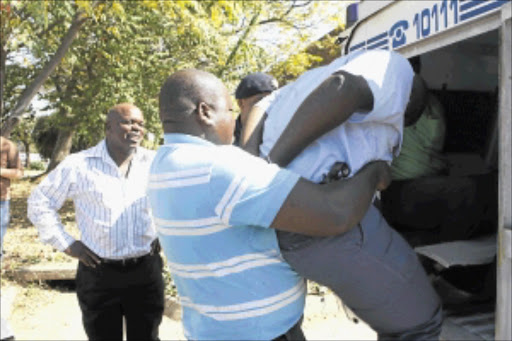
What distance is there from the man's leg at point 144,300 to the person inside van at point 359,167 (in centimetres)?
169

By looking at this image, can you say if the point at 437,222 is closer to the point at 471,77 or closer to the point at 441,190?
the point at 441,190

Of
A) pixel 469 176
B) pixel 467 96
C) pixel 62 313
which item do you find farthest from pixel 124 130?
pixel 62 313

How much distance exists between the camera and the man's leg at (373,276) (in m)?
1.44

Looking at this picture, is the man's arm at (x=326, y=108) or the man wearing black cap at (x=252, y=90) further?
the man wearing black cap at (x=252, y=90)

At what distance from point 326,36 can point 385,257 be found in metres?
11.6

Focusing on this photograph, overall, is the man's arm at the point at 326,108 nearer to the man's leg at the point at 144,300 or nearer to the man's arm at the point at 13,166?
the man's leg at the point at 144,300

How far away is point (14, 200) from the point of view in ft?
38.1

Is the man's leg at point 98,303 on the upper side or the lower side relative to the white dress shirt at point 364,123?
lower

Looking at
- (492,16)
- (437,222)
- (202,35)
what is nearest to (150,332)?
(437,222)

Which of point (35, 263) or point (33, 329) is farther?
point (35, 263)

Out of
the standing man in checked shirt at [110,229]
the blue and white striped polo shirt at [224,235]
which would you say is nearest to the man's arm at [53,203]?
the standing man in checked shirt at [110,229]

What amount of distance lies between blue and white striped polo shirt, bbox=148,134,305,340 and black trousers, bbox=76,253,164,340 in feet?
4.93

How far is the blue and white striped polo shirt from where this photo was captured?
129 centimetres

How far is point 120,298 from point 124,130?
100 centimetres
